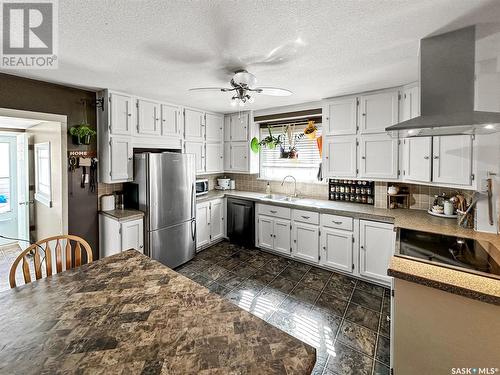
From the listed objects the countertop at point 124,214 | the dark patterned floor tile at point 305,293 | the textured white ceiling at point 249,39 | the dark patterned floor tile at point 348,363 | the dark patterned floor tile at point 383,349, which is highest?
the textured white ceiling at point 249,39

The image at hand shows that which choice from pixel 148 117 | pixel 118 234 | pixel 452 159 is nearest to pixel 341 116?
pixel 452 159

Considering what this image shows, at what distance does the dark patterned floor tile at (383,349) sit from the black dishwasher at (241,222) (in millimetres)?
2330

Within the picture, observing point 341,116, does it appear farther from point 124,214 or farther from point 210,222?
point 124,214

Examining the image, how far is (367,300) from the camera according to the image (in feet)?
8.70

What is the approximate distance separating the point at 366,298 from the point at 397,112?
226cm

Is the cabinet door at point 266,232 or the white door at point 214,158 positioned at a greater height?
the white door at point 214,158

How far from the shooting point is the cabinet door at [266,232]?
387 cm

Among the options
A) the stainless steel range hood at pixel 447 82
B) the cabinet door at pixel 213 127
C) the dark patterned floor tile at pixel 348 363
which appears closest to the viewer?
the stainless steel range hood at pixel 447 82

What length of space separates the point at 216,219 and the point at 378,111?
3031 mm

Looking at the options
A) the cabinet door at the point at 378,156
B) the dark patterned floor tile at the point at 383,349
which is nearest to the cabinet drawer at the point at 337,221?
the cabinet door at the point at 378,156

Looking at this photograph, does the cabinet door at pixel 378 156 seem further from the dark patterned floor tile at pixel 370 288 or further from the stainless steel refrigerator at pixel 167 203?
the stainless steel refrigerator at pixel 167 203

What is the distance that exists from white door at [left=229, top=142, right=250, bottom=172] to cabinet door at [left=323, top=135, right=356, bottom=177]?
1.53 metres

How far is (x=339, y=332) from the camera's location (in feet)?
7.11

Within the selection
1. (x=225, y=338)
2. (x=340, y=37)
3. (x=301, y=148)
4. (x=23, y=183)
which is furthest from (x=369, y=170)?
(x=23, y=183)
